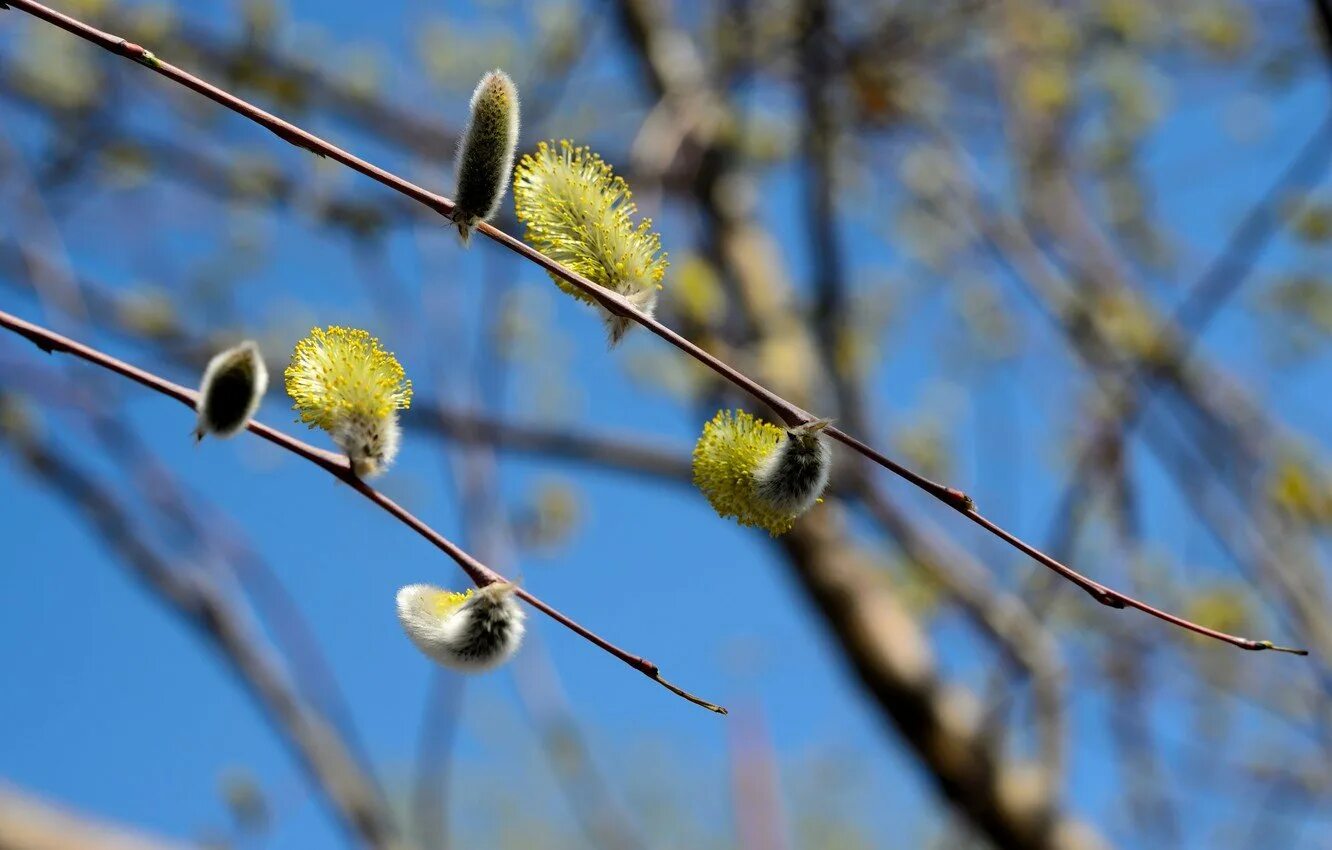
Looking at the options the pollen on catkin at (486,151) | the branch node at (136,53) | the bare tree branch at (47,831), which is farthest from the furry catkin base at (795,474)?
the bare tree branch at (47,831)

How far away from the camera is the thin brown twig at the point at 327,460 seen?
840mm

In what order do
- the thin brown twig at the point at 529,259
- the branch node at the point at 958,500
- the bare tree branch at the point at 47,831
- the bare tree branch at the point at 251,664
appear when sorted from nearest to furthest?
the thin brown twig at the point at 529,259 < the branch node at the point at 958,500 < the bare tree branch at the point at 47,831 < the bare tree branch at the point at 251,664

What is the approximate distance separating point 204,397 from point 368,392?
128mm

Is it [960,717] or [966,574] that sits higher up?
[966,574]

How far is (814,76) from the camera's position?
283cm

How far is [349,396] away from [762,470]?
325 millimetres

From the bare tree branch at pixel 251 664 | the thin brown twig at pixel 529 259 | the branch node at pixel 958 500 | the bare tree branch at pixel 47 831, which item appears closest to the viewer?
the thin brown twig at pixel 529 259

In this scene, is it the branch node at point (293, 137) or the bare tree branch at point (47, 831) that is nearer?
the branch node at point (293, 137)

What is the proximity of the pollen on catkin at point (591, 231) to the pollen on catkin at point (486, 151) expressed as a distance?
0.28 feet

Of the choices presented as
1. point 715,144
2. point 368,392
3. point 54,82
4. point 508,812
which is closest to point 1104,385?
point 715,144

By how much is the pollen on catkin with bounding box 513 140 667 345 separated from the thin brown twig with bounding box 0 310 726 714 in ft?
0.69

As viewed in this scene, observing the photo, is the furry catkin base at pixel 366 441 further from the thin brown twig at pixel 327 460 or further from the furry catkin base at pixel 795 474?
the furry catkin base at pixel 795 474

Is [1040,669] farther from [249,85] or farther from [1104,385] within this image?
[249,85]

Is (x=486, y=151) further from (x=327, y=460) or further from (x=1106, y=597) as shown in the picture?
(x=1106, y=597)
